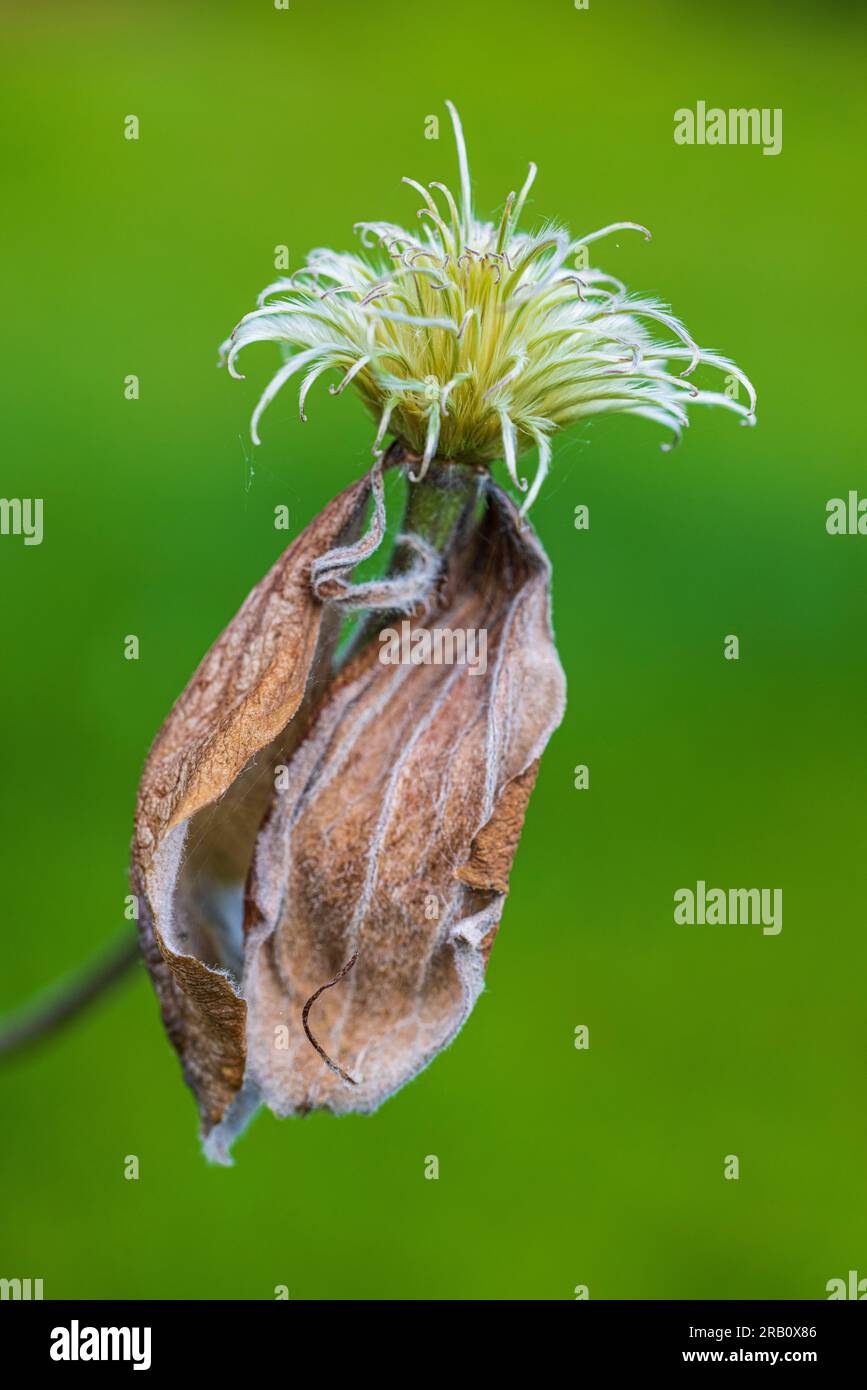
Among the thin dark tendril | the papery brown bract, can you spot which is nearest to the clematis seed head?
the papery brown bract

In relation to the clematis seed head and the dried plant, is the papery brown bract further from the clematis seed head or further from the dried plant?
the clematis seed head

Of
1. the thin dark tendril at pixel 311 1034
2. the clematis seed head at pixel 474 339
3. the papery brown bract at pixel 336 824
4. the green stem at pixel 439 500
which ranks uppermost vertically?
the clematis seed head at pixel 474 339

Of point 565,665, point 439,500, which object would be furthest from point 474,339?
point 565,665

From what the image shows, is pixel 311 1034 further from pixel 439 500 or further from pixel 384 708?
pixel 439 500

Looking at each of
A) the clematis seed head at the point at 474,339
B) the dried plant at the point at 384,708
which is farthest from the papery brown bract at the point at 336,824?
the clematis seed head at the point at 474,339

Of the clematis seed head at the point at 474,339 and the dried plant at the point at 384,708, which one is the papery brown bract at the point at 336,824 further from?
the clematis seed head at the point at 474,339

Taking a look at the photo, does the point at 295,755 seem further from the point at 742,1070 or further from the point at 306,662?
the point at 742,1070
